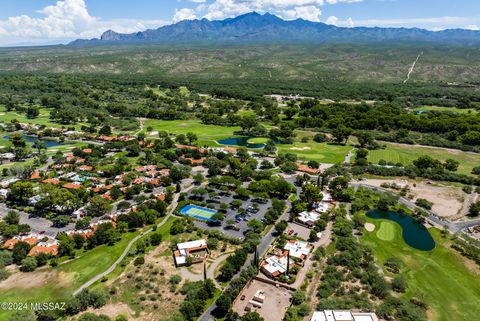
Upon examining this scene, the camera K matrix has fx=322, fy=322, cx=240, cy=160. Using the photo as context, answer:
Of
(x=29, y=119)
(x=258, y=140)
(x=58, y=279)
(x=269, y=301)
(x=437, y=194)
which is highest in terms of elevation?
(x=29, y=119)

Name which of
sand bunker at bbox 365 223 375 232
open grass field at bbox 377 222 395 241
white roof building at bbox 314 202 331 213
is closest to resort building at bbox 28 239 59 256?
white roof building at bbox 314 202 331 213

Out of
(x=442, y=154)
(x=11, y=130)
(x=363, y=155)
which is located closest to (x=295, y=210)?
(x=363, y=155)

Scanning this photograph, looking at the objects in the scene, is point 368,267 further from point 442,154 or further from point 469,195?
point 442,154

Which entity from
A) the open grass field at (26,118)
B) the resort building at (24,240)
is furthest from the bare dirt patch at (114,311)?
the open grass field at (26,118)

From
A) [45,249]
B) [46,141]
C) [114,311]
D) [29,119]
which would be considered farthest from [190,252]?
[29,119]

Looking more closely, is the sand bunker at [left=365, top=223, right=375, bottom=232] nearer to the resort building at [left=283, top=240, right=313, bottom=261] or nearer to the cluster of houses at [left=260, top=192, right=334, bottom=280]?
the cluster of houses at [left=260, top=192, right=334, bottom=280]

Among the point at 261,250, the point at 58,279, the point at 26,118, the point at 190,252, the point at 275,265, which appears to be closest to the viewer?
the point at 58,279

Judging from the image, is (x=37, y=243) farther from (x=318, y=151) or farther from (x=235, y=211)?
(x=318, y=151)
